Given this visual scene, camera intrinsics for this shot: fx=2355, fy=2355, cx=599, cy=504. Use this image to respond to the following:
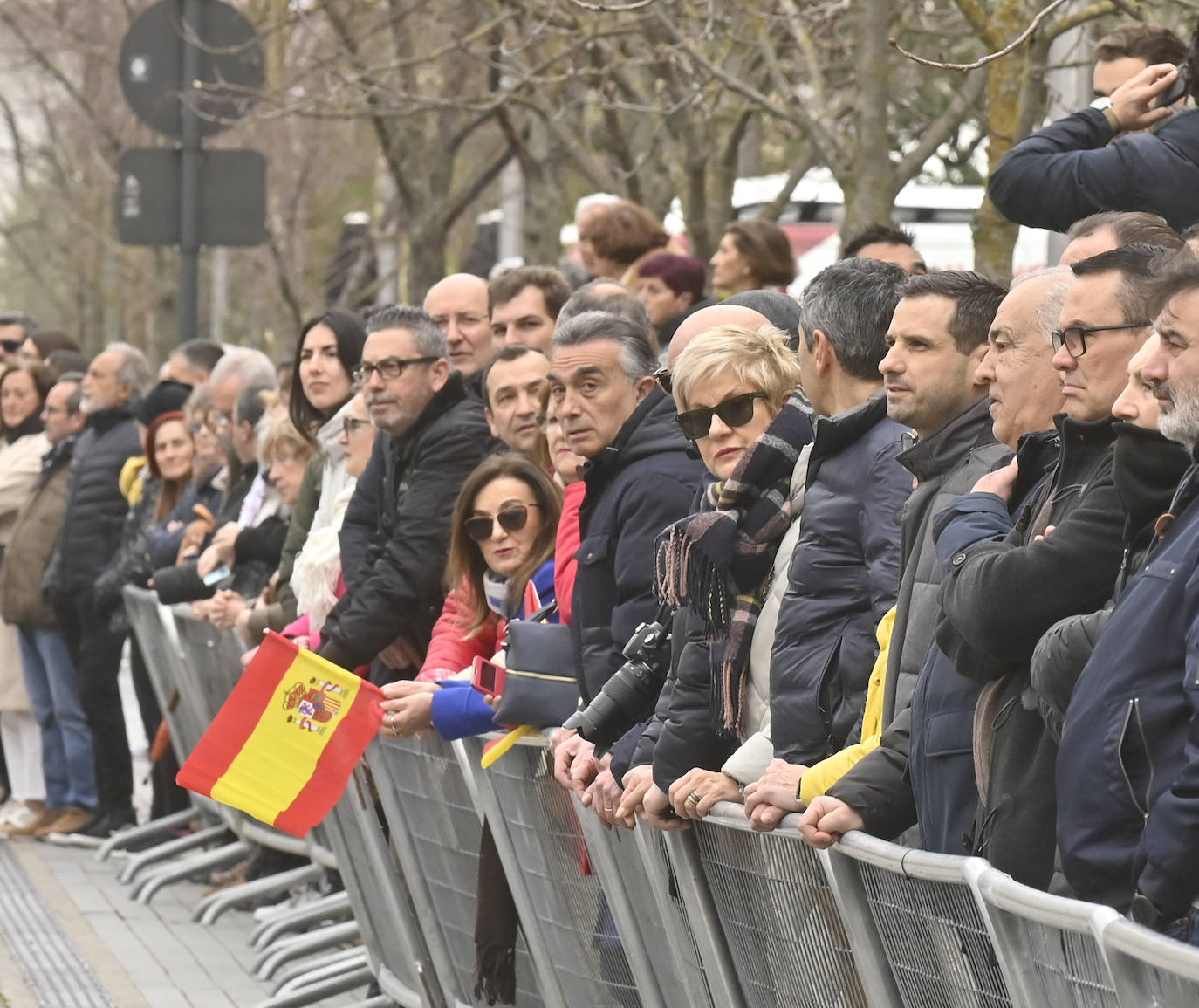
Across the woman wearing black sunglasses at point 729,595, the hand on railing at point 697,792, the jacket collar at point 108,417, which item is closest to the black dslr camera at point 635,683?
the woman wearing black sunglasses at point 729,595

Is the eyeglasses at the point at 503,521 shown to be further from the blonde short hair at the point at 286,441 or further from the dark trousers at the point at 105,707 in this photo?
the dark trousers at the point at 105,707

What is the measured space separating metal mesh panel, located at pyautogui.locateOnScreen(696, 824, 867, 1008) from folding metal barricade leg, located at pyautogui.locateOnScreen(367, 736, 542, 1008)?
1.65m

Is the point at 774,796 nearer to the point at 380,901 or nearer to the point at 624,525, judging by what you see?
the point at 624,525

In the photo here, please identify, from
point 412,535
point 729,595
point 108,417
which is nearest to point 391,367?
point 412,535

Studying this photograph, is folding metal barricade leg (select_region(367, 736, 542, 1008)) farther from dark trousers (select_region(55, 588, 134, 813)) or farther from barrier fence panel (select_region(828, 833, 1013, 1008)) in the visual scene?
dark trousers (select_region(55, 588, 134, 813))

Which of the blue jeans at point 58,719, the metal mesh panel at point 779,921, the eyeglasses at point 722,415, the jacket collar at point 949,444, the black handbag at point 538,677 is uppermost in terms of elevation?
the jacket collar at point 949,444

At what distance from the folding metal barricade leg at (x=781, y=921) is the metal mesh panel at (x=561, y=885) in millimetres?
872

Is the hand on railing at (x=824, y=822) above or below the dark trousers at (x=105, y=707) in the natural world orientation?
above

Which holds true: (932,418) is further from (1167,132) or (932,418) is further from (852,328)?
(1167,132)

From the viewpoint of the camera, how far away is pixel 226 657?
9.78 meters

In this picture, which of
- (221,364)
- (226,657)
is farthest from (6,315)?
(226,657)

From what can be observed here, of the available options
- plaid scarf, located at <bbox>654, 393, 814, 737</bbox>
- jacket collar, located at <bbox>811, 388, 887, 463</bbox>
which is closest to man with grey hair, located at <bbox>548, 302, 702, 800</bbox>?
plaid scarf, located at <bbox>654, 393, 814, 737</bbox>

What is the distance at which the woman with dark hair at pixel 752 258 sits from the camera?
28.6 ft

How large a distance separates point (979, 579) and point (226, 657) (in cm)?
619
